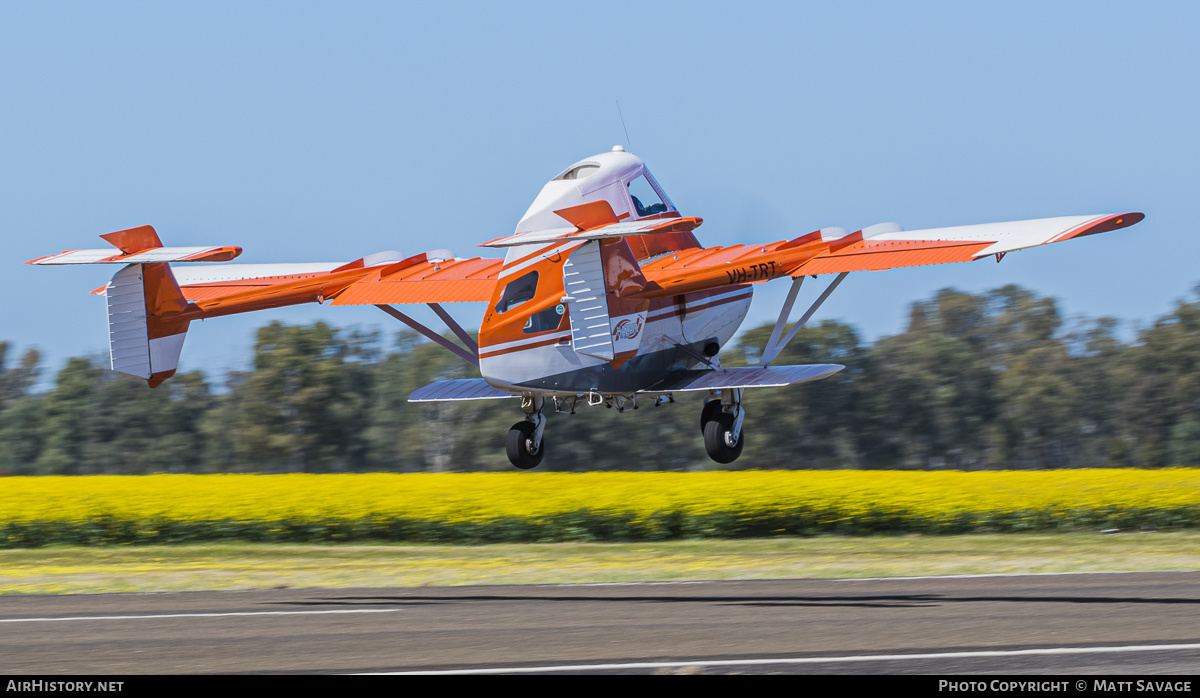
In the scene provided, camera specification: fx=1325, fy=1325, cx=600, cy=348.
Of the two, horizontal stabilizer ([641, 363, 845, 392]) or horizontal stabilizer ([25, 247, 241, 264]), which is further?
horizontal stabilizer ([641, 363, 845, 392])

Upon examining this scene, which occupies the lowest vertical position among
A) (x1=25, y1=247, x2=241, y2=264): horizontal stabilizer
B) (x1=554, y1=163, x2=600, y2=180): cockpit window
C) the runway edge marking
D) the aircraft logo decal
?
the runway edge marking

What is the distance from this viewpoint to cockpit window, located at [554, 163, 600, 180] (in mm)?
21203

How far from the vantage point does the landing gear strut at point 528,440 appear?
2006cm

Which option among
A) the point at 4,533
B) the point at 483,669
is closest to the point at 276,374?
the point at 4,533

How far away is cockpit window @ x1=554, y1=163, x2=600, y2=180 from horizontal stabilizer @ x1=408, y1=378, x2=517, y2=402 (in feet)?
11.8

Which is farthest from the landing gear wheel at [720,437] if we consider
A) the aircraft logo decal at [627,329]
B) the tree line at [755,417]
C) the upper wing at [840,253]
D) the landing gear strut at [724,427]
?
the tree line at [755,417]

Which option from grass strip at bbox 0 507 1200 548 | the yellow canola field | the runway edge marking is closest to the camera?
the runway edge marking

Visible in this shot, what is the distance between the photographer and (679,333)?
2119cm

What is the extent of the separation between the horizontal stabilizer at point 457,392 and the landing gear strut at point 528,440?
1.94 ft

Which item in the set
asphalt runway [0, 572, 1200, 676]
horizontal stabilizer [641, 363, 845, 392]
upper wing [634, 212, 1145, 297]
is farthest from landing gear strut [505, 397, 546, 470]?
upper wing [634, 212, 1145, 297]

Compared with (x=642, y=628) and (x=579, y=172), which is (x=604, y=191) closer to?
(x=579, y=172)

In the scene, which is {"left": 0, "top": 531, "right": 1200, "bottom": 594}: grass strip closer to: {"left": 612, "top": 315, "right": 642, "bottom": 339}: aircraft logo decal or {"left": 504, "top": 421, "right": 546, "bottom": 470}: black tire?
{"left": 504, "top": 421, "right": 546, "bottom": 470}: black tire

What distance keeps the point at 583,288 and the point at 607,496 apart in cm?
969

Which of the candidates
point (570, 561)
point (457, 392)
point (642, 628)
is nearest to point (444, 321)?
point (457, 392)
